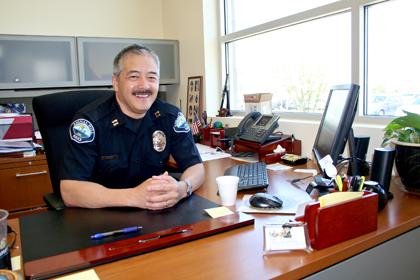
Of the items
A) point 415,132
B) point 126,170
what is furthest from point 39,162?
point 415,132

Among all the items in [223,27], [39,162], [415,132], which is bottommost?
[39,162]

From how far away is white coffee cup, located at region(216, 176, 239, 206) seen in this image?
1214 millimetres

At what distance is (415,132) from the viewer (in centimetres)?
130

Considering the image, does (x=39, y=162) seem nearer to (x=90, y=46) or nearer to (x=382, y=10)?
(x=90, y=46)

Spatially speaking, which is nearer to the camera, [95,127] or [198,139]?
[95,127]

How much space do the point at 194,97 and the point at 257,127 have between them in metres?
1.35

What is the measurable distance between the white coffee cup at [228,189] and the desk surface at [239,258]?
176 millimetres

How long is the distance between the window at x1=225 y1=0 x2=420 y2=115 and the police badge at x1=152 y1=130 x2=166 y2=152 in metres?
1.10

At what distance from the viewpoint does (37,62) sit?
3.03 meters

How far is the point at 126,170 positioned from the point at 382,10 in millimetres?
1532

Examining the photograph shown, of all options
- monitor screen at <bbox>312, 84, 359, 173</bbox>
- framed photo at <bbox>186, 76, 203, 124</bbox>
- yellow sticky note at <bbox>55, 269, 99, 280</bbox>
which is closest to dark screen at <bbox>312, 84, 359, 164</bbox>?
monitor screen at <bbox>312, 84, 359, 173</bbox>

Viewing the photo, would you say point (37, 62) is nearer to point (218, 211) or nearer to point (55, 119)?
point (55, 119)

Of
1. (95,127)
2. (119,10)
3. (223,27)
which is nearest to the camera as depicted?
(95,127)

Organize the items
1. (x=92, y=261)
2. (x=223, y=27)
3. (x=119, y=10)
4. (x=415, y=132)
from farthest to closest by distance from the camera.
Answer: (x=119, y=10) → (x=223, y=27) → (x=415, y=132) → (x=92, y=261)
